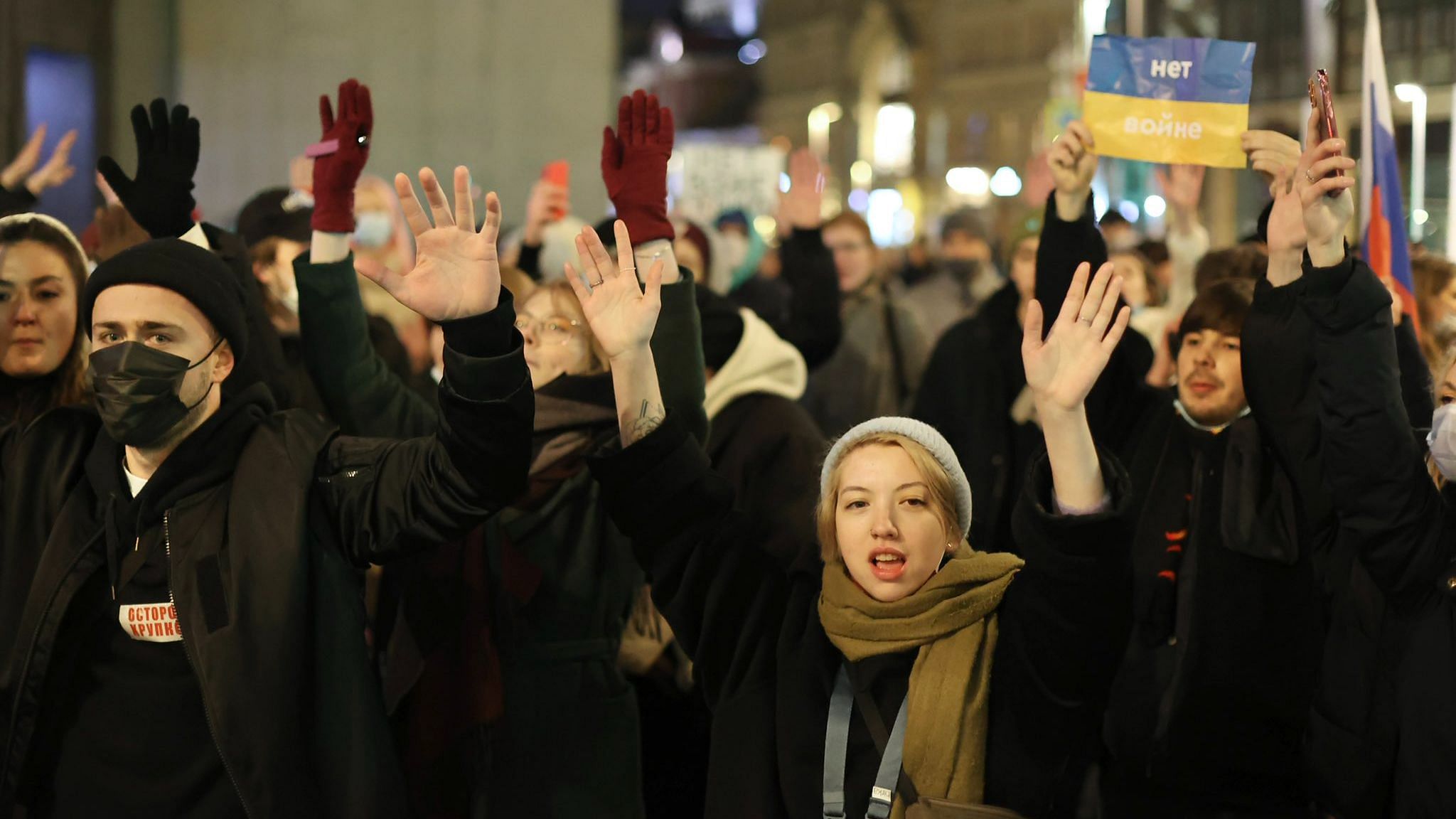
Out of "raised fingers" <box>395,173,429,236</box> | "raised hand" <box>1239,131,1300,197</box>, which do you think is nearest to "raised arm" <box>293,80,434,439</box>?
"raised fingers" <box>395,173,429,236</box>

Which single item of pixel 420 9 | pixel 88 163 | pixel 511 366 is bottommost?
pixel 511 366

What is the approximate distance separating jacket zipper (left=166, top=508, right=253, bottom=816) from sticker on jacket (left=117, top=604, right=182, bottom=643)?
0.02m

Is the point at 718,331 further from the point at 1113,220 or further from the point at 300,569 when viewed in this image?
the point at 1113,220

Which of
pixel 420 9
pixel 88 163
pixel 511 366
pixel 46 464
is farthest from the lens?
pixel 420 9

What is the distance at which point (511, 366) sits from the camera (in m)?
2.89

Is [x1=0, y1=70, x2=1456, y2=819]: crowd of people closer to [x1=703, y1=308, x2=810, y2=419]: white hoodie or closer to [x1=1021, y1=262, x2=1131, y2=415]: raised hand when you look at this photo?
[x1=1021, y1=262, x2=1131, y2=415]: raised hand

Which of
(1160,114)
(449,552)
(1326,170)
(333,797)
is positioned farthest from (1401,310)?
(333,797)

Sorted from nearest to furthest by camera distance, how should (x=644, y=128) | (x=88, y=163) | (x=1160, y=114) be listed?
(x=644, y=128) → (x=1160, y=114) → (x=88, y=163)

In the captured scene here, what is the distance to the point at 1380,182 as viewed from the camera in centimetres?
479

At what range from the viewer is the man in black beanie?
2881 mm

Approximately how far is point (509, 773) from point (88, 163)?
820 cm

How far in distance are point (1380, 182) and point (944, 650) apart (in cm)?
284

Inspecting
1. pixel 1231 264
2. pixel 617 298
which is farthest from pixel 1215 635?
pixel 1231 264

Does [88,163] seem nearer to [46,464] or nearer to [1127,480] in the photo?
[46,464]
